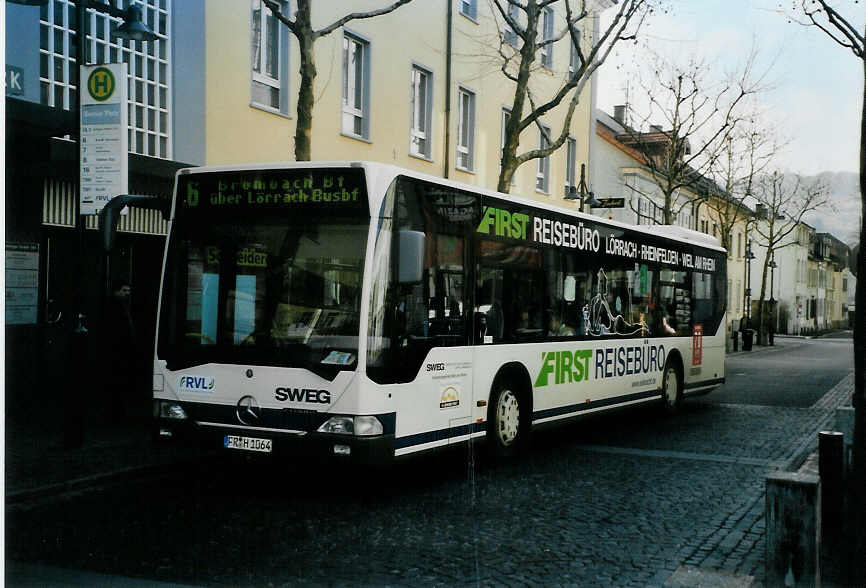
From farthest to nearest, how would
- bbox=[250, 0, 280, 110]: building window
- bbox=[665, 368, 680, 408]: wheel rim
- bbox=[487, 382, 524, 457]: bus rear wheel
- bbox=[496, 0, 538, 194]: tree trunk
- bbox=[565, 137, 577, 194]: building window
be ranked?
bbox=[565, 137, 577, 194]: building window, bbox=[496, 0, 538, 194]: tree trunk, bbox=[250, 0, 280, 110]: building window, bbox=[665, 368, 680, 408]: wheel rim, bbox=[487, 382, 524, 457]: bus rear wheel

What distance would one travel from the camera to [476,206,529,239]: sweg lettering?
9.35m

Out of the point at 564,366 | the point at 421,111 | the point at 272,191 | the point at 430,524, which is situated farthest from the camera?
the point at 421,111

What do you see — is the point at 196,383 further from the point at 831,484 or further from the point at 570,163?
the point at 570,163

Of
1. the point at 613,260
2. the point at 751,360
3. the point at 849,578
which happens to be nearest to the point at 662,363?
the point at 613,260

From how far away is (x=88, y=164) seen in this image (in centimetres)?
936

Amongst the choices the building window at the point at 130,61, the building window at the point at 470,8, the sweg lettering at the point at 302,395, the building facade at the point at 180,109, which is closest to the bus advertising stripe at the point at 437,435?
the sweg lettering at the point at 302,395

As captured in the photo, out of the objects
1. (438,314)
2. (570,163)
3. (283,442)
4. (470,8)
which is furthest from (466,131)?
(283,442)

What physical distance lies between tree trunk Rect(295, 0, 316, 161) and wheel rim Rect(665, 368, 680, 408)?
6755mm

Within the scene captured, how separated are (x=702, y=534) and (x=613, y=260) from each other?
586 centimetres

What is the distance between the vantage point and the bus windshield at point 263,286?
7512 millimetres

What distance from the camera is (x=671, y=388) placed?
579 inches

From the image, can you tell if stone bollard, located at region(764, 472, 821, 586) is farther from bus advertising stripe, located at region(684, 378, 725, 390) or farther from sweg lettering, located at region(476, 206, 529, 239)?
bus advertising stripe, located at region(684, 378, 725, 390)

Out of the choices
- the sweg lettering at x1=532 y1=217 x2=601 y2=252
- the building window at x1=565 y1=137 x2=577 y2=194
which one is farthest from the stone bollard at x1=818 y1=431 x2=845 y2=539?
the building window at x1=565 y1=137 x2=577 y2=194

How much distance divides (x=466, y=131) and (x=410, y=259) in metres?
16.1
